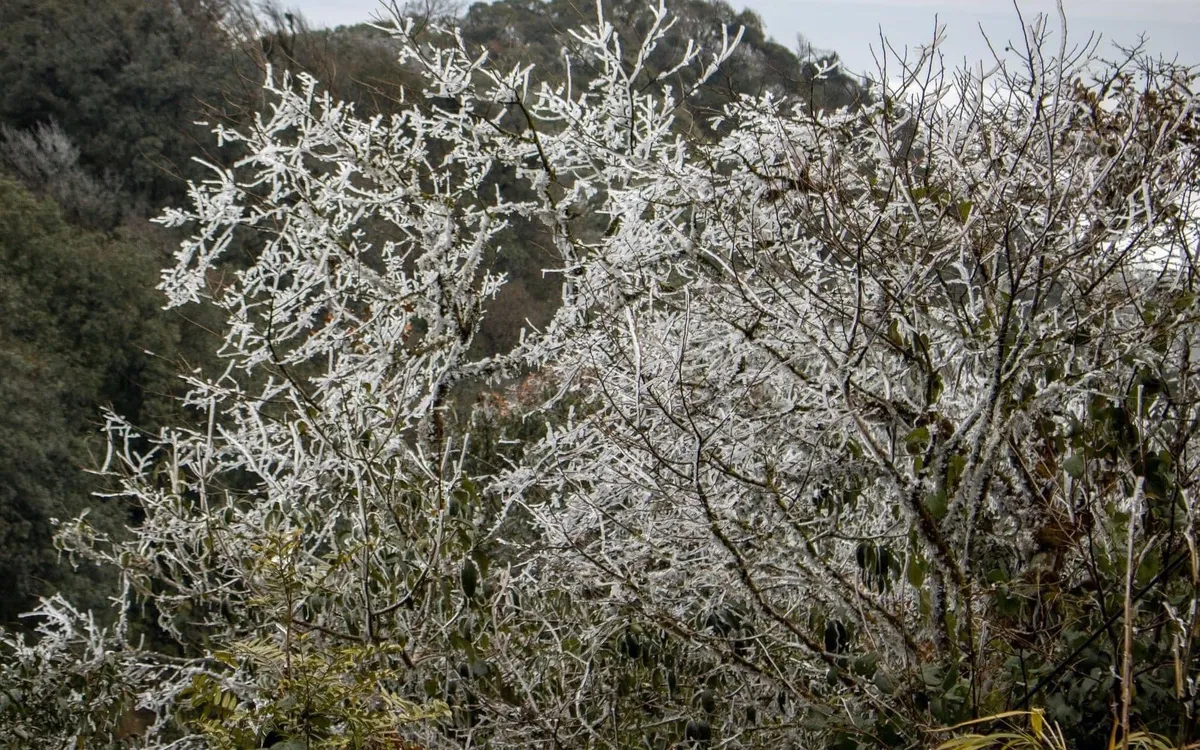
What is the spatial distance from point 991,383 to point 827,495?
965 millimetres

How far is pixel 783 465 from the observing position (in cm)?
344

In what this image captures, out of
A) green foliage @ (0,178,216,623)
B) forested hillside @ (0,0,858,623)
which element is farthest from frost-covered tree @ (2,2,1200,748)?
green foliage @ (0,178,216,623)

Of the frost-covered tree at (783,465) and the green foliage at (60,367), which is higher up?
the frost-covered tree at (783,465)

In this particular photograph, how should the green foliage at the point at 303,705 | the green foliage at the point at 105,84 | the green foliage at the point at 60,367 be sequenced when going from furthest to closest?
the green foliage at the point at 105,84 < the green foliage at the point at 60,367 < the green foliage at the point at 303,705

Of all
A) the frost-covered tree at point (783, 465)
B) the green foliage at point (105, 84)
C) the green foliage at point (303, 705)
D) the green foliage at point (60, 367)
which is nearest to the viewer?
the green foliage at point (303, 705)

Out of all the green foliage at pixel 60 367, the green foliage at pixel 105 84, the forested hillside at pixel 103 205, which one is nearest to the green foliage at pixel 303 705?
the forested hillside at pixel 103 205

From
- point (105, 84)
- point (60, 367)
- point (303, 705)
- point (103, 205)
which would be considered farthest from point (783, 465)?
point (105, 84)

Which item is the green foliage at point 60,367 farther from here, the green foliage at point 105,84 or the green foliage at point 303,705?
the green foliage at point 303,705

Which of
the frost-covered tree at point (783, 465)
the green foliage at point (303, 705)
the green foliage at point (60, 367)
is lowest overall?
the green foliage at point (60, 367)

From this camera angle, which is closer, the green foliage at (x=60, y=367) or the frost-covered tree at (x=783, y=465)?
the frost-covered tree at (x=783, y=465)

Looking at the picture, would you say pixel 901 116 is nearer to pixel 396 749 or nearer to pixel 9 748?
pixel 396 749

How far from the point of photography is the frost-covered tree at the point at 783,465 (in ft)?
7.87

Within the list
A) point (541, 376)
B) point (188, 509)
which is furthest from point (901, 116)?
point (541, 376)

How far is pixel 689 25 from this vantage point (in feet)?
47.0
